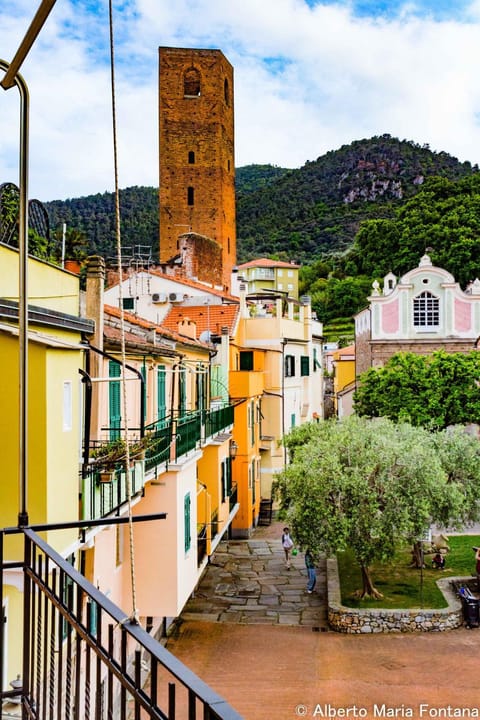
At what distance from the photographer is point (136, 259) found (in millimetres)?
35188

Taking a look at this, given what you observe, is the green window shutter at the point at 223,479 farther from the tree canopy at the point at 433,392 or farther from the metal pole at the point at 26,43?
the metal pole at the point at 26,43

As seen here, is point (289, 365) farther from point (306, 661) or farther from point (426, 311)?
point (306, 661)

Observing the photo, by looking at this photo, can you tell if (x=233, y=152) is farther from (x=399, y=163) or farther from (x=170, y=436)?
(x=399, y=163)

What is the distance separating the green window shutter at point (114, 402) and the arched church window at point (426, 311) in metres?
29.8

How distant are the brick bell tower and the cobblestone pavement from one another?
105 feet

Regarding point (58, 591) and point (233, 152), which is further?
point (233, 152)

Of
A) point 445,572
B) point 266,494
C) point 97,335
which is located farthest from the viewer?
point 266,494

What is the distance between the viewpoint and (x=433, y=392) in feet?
102

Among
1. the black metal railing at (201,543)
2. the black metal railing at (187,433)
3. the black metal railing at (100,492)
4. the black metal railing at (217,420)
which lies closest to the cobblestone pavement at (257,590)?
the black metal railing at (201,543)

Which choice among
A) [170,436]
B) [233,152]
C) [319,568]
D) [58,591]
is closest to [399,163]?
[233,152]

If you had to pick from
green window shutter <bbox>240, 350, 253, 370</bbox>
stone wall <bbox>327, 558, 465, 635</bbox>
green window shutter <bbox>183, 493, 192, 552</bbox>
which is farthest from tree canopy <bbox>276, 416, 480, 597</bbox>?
green window shutter <bbox>240, 350, 253, 370</bbox>

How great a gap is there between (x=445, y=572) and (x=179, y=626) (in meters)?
9.02

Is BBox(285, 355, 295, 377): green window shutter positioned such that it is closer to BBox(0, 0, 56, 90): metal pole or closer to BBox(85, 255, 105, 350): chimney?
BBox(85, 255, 105, 350): chimney

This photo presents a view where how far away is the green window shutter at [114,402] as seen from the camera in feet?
41.2
